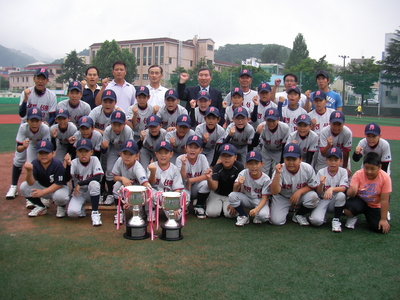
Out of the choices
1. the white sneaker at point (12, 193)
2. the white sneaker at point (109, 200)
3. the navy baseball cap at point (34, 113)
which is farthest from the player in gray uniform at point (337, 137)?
the white sneaker at point (12, 193)

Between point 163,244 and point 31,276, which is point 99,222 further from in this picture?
point 31,276

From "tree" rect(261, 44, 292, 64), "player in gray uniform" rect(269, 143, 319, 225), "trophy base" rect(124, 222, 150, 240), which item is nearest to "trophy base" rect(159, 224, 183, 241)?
"trophy base" rect(124, 222, 150, 240)

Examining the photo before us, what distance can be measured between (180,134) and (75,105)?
175 centimetres

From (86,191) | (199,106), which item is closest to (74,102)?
(86,191)

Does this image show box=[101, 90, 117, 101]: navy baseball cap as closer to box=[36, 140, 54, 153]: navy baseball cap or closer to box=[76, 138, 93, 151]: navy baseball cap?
box=[76, 138, 93, 151]: navy baseball cap

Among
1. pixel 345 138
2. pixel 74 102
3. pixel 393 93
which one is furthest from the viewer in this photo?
pixel 393 93

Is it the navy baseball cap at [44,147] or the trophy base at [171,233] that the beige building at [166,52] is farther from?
the trophy base at [171,233]

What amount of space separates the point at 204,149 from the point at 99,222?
2074 millimetres

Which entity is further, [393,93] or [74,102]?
[393,93]

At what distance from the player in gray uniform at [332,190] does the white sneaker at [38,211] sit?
3477mm

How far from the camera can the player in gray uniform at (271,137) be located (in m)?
5.41

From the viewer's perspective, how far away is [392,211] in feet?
16.6

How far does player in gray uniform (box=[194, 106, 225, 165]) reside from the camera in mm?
5465

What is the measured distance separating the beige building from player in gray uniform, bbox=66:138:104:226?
57.5 metres
